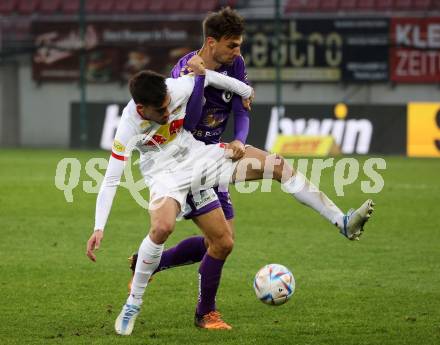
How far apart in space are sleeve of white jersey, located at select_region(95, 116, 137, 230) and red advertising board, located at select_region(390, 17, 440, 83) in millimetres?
17294

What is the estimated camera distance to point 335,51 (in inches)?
915

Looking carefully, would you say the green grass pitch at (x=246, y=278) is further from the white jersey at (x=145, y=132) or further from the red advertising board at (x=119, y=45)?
the red advertising board at (x=119, y=45)

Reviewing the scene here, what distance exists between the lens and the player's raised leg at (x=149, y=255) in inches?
238

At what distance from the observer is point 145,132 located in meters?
6.12

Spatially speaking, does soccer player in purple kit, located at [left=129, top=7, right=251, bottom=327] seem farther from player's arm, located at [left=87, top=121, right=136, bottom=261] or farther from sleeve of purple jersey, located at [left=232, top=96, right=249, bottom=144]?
player's arm, located at [left=87, top=121, right=136, bottom=261]

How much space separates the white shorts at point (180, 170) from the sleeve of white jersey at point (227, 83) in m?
0.36

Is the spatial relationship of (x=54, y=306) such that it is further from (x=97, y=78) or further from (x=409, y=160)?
(x=97, y=78)

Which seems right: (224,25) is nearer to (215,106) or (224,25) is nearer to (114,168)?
(215,106)

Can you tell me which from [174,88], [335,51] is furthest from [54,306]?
[335,51]

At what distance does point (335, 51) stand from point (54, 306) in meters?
17.1

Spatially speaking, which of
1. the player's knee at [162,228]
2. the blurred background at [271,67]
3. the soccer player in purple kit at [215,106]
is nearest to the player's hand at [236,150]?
the soccer player in purple kit at [215,106]

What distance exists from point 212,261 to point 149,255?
0.49 metres

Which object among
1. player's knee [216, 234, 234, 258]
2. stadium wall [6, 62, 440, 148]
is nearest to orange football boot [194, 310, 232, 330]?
player's knee [216, 234, 234, 258]

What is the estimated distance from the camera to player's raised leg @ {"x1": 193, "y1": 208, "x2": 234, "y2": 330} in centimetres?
630
